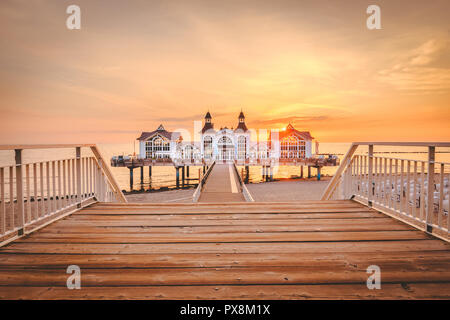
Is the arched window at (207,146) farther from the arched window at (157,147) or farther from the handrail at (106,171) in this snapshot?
the handrail at (106,171)

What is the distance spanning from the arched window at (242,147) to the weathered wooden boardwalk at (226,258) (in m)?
41.7

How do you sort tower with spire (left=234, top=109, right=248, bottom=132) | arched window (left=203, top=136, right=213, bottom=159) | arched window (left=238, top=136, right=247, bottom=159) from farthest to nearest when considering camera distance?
tower with spire (left=234, top=109, right=248, bottom=132) < arched window (left=238, top=136, right=247, bottom=159) < arched window (left=203, top=136, right=213, bottom=159)

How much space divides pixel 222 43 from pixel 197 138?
124 ft

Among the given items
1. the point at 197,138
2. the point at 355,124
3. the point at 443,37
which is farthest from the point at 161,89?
the point at 197,138

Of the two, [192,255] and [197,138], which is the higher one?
[197,138]

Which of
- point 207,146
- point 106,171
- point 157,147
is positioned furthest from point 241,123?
point 106,171

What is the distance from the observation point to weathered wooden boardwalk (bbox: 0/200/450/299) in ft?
5.80

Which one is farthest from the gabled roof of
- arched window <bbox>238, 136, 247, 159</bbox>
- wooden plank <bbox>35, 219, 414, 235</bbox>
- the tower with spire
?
wooden plank <bbox>35, 219, 414, 235</bbox>

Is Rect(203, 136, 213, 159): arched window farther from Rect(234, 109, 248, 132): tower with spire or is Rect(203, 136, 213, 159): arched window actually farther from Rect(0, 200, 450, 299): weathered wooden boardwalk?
Rect(0, 200, 450, 299): weathered wooden boardwalk

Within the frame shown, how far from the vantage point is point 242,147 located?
45.8m

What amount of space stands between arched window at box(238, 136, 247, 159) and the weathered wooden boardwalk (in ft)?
137

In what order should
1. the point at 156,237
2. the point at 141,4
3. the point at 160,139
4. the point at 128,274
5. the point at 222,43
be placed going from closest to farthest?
the point at 128,274 → the point at 156,237 → the point at 141,4 → the point at 222,43 → the point at 160,139
